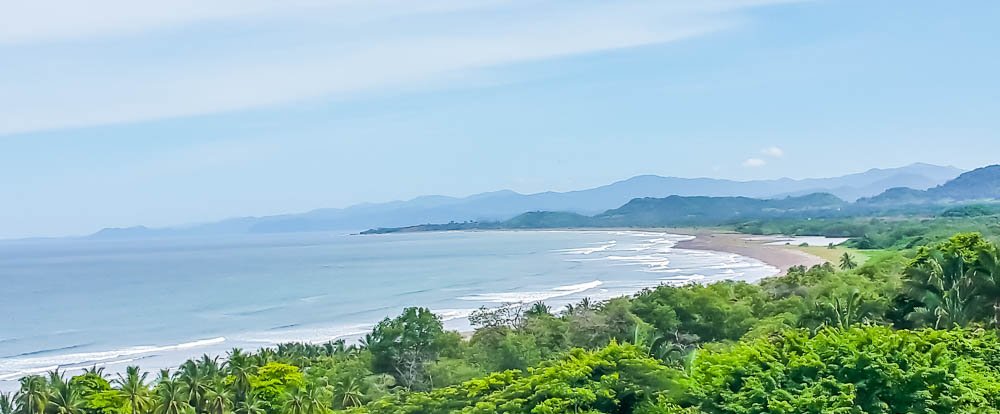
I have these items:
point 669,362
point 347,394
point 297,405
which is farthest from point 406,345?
point 669,362

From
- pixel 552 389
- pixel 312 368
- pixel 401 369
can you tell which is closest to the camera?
pixel 552 389

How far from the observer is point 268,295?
83.1m

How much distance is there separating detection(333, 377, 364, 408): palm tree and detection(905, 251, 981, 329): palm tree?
16.5 meters

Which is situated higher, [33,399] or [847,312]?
[847,312]

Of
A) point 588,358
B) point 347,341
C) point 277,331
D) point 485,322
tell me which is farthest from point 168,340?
point 588,358

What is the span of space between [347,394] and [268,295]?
55.1 meters

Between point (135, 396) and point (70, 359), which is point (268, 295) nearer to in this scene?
point (70, 359)

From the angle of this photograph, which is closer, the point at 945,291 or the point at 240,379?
the point at 945,291

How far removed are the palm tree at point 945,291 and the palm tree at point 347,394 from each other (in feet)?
54.1

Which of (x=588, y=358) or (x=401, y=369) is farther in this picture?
(x=401, y=369)

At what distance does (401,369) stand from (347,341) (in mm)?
16395

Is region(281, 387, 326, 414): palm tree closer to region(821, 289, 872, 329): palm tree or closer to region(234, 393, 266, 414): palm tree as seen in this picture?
region(234, 393, 266, 414): palm tree

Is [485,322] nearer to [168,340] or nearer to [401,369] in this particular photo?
[401,369]

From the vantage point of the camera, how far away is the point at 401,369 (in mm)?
37188
